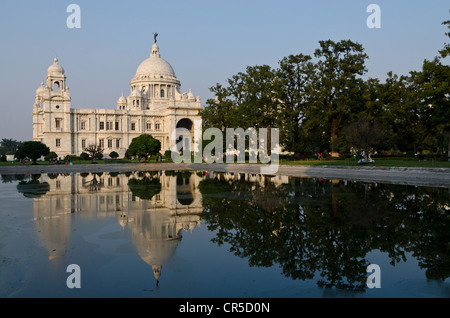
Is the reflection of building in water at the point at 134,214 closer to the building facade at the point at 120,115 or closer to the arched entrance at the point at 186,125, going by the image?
the building facade at the point at 120,115

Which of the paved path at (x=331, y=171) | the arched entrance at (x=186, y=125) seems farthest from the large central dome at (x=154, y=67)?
the paved path at (x=331, y=171)

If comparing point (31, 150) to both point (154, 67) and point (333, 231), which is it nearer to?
point (333, 231)

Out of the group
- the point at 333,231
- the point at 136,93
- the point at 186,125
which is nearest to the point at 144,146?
the point at 186,125

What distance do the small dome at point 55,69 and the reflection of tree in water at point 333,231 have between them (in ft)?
208

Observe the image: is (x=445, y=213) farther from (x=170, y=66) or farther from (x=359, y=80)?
(x=170, y=66)

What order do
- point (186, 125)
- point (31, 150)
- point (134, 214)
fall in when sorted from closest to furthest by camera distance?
point (134, 214) → point (31, 150) → point (186, 125)

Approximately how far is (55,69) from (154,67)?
1050 inches

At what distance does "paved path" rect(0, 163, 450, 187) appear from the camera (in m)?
25.5

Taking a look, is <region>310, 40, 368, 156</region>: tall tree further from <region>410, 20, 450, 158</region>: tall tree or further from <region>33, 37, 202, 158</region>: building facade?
<region>33, 37, 202, 158</region>: building facade

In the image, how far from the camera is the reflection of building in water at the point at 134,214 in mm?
9180

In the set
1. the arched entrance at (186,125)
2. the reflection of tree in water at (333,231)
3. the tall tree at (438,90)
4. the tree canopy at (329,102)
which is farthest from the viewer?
the arched entrance at (186,125)

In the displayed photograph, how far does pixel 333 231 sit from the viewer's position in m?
10.4
